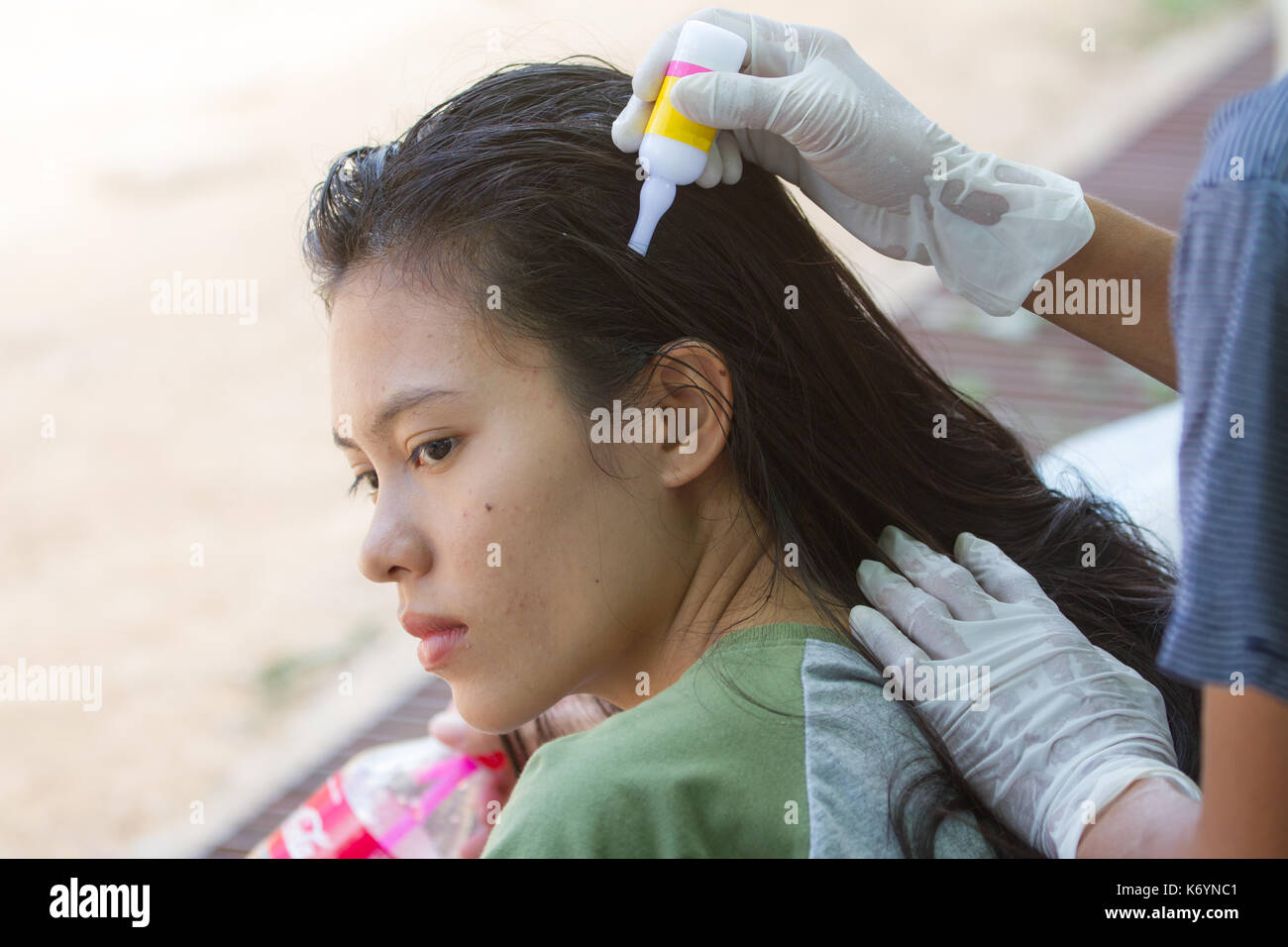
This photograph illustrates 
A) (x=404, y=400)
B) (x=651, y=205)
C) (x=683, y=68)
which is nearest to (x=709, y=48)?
(x=683, y=68)

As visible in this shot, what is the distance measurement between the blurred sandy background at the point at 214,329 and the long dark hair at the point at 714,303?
42 centimetres

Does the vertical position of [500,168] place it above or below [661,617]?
above

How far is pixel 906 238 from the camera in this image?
5.86 feet

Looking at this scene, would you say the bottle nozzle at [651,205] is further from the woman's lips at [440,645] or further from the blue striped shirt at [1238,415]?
the blue striped shirt at [1238,415]

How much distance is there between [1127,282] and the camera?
1.75 m

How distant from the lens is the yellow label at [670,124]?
152 cm

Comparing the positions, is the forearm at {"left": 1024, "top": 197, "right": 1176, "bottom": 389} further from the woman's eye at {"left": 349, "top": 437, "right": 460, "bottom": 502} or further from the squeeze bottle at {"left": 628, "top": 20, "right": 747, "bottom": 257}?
the woman's eye at {"left": 349, "top": 437, "right": 460, "bottom": 502}

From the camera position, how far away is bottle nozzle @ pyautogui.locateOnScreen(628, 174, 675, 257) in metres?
1.51

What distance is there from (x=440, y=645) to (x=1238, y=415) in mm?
965

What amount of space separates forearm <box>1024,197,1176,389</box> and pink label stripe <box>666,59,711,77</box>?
1.86 feet
